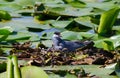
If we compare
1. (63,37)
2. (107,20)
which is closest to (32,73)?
(63,37)

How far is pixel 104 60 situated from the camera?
2.18 metres

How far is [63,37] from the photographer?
2.67 metres

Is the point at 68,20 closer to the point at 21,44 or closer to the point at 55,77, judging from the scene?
the point at 21,44

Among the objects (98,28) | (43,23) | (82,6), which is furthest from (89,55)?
(82,6)

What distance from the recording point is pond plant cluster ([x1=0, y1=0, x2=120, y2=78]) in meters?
1.93

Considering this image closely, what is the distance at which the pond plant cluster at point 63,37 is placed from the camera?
6.32 feet

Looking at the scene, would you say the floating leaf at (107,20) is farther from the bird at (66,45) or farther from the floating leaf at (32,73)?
the floating leaf at (32,73)

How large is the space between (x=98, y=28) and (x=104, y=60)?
667mm

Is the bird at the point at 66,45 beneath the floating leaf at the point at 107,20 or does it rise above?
beneath

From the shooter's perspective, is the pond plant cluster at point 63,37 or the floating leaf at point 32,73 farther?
the pond plant cluster at point 63,37

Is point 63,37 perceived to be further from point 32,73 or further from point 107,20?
point 32,73

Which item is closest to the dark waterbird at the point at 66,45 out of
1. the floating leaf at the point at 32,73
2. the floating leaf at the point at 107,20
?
the floating leaf at the point at 107,20

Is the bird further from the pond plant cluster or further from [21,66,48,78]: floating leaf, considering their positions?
[21,66,48,78]: floating leaf

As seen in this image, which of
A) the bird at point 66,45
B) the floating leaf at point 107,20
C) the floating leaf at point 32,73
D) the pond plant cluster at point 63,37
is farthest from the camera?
the floating leaf at point 107,20
